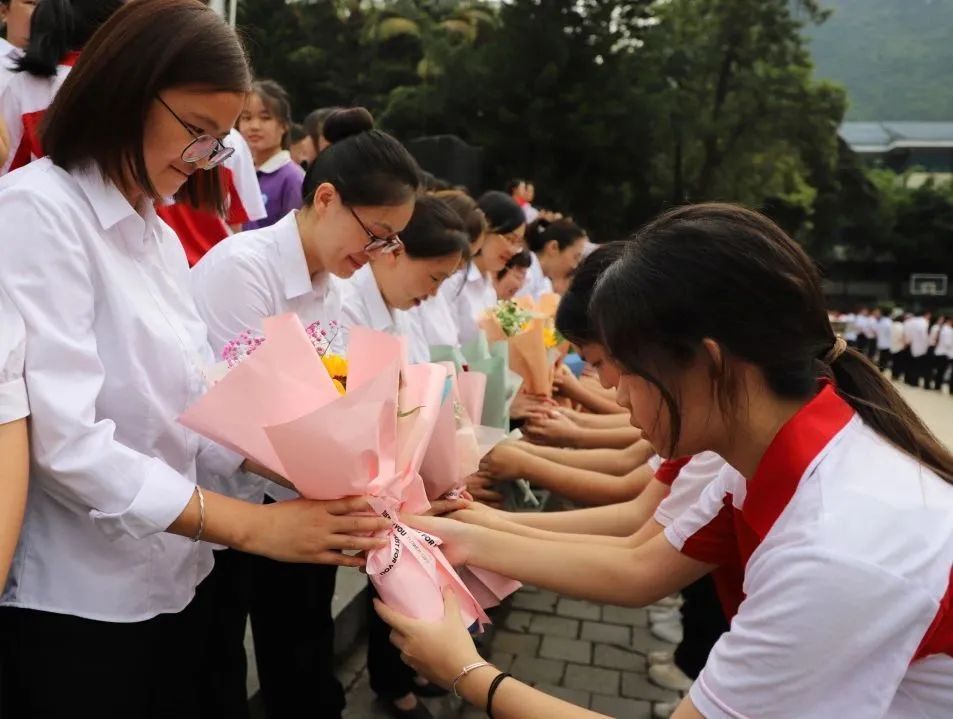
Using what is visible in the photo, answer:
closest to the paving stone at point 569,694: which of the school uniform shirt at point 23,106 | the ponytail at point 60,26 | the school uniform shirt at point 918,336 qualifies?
the school uniform shirt at point 23,106

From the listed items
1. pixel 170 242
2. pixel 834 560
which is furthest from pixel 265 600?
pixel 834 560

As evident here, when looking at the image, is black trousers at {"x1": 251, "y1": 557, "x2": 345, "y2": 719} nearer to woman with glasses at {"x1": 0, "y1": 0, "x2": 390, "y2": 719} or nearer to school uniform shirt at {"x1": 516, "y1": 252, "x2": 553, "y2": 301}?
woman with glasses at {"x1": 0, "y1": 0, "x2": 390, "y2": 719}

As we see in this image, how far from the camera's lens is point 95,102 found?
1.48 meters

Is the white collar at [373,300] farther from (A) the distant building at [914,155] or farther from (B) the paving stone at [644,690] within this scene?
(A) the distant building at [914,155]

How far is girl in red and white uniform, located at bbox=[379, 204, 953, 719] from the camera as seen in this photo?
1.22 m

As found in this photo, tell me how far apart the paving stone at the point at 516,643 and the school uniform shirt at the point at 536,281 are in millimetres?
3424

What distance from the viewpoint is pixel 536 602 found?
4.69 m

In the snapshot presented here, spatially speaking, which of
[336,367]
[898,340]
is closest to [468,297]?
[336,367]

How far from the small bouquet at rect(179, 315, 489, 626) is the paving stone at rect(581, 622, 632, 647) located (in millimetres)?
2657

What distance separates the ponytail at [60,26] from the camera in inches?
92.0

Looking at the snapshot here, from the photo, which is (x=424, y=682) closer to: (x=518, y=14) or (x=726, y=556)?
(x=726, y=556)

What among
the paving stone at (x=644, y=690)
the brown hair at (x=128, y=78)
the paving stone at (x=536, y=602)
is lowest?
the paving stone at (x=536, y=602)

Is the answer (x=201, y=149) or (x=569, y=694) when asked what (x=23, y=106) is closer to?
(x=201, y=149)

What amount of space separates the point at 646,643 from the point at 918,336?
78.6 feet
